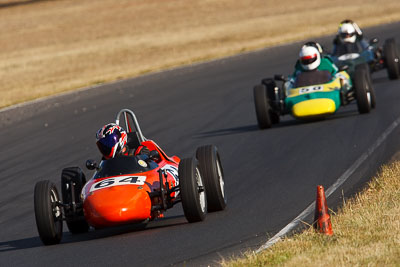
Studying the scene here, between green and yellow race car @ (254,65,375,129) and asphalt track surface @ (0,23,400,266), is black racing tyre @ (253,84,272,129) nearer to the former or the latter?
green and yellow race car @ (254,65,375,129)

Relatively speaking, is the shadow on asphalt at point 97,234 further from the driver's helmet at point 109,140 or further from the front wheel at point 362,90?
the front wheel at point 362,90

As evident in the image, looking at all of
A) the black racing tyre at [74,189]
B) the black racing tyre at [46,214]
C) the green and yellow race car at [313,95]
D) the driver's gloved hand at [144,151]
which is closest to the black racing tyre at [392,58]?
the green and yellow race car at [313,95]

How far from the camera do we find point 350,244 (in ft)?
24.9

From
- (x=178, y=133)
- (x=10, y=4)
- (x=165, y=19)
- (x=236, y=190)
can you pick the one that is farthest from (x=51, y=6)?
→ (x=236, y=190)

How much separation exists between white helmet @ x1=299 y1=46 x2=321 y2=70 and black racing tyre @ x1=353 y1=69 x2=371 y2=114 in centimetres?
78

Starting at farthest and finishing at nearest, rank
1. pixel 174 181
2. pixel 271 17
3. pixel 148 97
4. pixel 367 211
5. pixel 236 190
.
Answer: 1. pixel 271 17
2. pixel 148 97
3. pixel 236 190
4. pixel 174 181
5. pixel 367 211

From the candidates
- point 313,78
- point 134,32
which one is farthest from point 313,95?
point 134,32

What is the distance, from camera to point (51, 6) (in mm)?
→ 70562

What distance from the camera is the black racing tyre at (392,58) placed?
873 inches

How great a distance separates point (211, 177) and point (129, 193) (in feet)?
3.78

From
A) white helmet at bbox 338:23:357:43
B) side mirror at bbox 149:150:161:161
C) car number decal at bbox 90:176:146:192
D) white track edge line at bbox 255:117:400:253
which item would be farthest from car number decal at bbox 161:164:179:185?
white helmet at bbox 338:23:357:43

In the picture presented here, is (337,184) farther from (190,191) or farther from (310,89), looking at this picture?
(310,89)

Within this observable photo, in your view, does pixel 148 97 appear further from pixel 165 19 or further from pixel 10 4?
pixel 10 4

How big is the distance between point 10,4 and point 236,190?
6489cm
